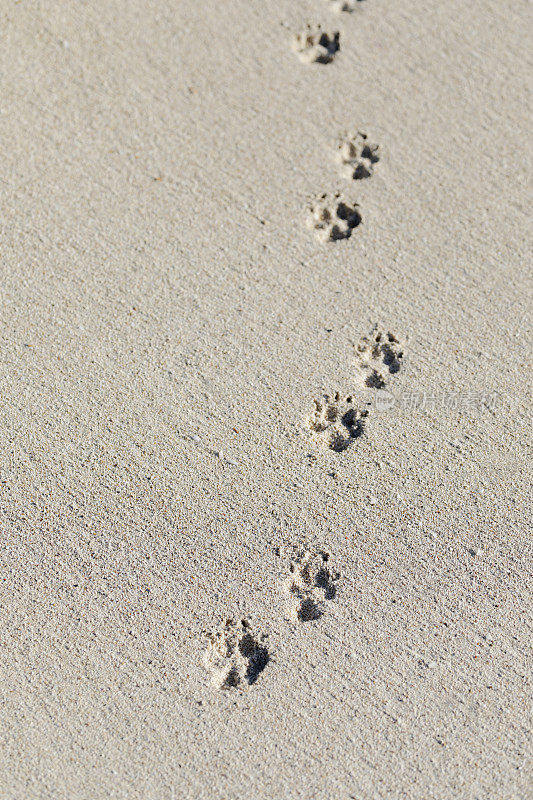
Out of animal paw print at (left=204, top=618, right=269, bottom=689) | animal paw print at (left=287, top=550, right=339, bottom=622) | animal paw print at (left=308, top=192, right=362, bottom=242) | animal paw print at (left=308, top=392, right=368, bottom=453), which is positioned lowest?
animal paw print at (left=204, top=618, right=269, bottom=689)

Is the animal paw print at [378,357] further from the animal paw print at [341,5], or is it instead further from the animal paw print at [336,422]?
the animal paw print at [341,5]

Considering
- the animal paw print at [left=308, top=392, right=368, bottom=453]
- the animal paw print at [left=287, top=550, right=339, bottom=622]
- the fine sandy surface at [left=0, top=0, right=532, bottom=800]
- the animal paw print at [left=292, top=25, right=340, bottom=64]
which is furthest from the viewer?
the animal paw print at [left=292, top=25, right=340, bottom=64]

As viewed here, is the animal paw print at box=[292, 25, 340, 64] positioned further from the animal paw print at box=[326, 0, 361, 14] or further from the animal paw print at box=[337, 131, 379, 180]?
the animal paw print at box=[337, 131, 379, 180]

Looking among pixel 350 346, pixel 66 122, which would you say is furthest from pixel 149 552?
pixel 66 122

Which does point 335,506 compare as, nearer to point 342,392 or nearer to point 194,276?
point 342,392

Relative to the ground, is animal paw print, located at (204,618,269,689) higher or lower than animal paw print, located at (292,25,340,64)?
lower

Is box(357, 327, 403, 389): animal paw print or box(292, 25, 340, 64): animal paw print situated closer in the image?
box(357, 327, 403, 389): animal paw print

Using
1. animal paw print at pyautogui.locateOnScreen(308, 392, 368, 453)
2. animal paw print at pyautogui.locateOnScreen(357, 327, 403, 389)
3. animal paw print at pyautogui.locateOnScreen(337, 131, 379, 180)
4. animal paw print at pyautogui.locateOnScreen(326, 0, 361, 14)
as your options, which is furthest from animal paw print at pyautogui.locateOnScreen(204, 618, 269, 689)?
animal paw print at pyautogui.locateOnScreen(326, 0, 361, 14)
